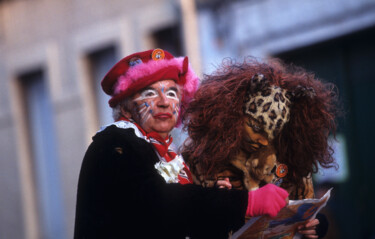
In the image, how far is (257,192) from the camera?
8.08ft

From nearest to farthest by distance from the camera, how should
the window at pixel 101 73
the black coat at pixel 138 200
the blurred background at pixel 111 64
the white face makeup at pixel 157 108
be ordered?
the black coat at pixel 138 200
the white face makeup at pixel 157 108
the blurred background at pixel 111 64
the window at pixel 101 73

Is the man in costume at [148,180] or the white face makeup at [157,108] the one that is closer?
the man in costume at [148,180]

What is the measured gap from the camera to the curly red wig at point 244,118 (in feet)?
8.72

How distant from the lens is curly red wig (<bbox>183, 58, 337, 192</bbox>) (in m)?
2.66

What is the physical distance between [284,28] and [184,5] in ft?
5.10

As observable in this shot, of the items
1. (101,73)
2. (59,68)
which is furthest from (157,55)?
(59,68)

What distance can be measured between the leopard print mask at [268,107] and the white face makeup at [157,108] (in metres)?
0.38

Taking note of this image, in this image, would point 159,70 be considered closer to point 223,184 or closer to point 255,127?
point 255,127

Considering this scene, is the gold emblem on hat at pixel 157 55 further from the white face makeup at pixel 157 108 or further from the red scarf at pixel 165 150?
the red scarf at pixel 165 150

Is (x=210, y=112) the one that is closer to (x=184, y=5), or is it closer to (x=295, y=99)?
(x=295, y=99)

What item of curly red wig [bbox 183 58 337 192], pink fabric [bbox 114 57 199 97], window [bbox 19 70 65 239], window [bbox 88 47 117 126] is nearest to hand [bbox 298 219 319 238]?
curly red wig [bbox 183 58 337 192]

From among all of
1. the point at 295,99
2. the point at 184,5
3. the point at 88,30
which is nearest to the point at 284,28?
the point at 184,5

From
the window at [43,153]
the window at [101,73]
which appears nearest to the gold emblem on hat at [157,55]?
the window at [101,73]

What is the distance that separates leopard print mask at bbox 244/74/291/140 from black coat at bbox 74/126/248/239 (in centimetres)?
38
